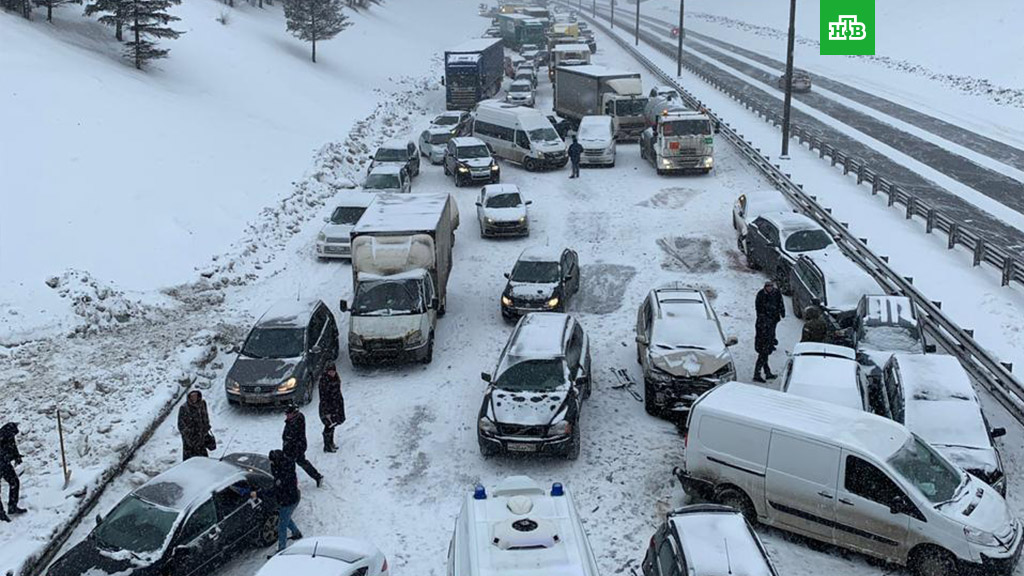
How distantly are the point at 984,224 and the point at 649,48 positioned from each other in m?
61.2

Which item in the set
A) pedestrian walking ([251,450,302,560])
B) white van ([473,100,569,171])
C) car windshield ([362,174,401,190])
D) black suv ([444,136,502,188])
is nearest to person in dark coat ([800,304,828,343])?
pedestrian walking ([251,450,302,560])

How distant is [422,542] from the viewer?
1234 centimetres

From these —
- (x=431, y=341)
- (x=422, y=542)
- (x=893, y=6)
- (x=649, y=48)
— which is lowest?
(x=422, y=542)

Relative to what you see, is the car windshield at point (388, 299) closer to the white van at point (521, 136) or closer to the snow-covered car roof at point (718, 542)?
the snow-covered car roof at point (718, 542)

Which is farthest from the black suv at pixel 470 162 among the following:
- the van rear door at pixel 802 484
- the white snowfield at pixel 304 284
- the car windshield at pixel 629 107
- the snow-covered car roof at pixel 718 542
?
the snow-covered car roof at pixel 718 542

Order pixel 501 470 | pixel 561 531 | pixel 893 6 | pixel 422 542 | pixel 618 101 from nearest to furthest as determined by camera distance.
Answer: pixel 561 531 → pixel 422 542 → pixel 501 470 → pixel 618 101 → pixel 893 6

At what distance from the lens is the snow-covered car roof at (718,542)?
9367 millimetres

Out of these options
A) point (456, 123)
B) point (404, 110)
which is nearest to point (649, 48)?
point (404, 110)

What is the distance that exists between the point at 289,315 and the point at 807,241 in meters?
12.3

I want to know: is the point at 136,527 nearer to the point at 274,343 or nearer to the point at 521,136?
the point at 274,343

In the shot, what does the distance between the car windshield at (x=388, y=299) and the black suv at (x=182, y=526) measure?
20.7 ft

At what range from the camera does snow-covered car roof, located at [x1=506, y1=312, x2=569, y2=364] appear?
51.3 feet

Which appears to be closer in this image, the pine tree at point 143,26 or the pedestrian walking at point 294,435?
the pedestrian walking at point 294,435

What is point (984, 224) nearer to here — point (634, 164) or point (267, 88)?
point (634, 164)
